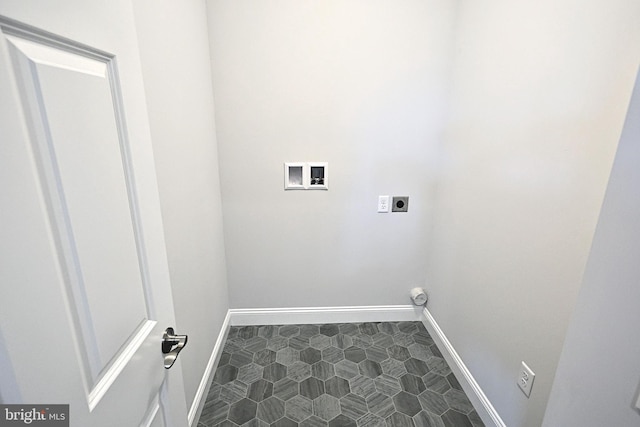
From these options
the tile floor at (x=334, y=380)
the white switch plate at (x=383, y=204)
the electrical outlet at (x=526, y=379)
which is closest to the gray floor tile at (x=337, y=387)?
the tile floor at (x=334, y=380)

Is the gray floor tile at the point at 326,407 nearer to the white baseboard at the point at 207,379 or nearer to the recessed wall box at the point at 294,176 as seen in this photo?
the white baseboard at the point at 207,379

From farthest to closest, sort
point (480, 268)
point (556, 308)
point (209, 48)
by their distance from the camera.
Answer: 1. point (209, 48)
2. point (480, 268)
3. point (556, 308)

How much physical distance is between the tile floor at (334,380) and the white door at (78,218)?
1.02m

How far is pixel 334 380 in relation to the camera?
1.73m

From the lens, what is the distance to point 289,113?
1.84 m

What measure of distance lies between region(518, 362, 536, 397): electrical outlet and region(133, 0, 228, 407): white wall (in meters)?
1.48

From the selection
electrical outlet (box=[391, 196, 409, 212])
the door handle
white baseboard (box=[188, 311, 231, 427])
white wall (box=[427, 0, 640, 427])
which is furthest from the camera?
electrical outlet (box=[391, 196, 409, 212])

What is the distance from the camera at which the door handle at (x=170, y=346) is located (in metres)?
0.73

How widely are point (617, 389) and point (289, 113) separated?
179 cm

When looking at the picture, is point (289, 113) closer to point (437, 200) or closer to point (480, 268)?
point (437, 200)

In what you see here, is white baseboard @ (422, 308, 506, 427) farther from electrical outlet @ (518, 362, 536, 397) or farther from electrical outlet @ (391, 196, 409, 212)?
electrical outlet @ (391, 196, 409, 212)

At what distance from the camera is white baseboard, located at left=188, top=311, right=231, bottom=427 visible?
142 cm

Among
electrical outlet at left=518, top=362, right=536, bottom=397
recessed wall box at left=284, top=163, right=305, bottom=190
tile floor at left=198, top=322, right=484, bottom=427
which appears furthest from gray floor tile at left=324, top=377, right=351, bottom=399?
recessed wall box at left=284, top=163, right=305, bottom=190

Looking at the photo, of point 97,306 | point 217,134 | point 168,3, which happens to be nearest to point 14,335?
point 97,306
